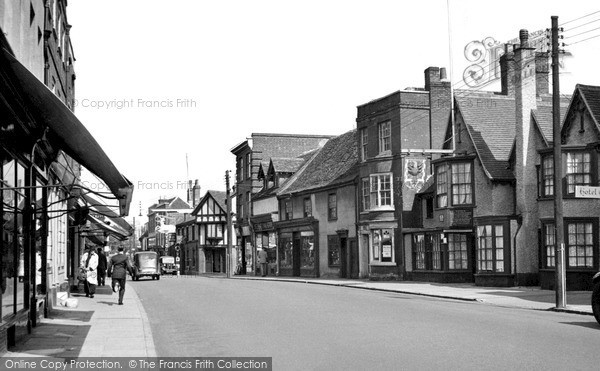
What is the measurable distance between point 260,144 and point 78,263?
30.5 meters

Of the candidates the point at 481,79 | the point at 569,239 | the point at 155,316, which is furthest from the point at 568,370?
the point at 481,79

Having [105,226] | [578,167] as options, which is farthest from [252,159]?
[578,167]

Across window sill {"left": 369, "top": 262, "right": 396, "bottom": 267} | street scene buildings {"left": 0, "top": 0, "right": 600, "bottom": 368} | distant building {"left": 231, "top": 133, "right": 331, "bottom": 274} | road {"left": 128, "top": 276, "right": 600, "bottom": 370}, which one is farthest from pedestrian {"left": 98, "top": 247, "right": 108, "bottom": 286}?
distant building {"left": 231, "top": 133, "right": 331, "bottom": 274}

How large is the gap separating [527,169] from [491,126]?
483cm

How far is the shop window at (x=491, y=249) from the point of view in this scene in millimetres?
31141

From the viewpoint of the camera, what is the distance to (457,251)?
34594 millimetres

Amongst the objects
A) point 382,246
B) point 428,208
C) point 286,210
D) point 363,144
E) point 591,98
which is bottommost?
point 382,246

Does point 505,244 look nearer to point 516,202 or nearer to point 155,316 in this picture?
point 516,202

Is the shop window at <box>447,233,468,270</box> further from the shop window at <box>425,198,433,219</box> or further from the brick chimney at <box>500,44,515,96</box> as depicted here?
the brick chimney at <box>500,44,515,96</box>

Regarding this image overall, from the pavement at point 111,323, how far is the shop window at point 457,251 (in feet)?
17.0

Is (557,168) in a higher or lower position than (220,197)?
lower

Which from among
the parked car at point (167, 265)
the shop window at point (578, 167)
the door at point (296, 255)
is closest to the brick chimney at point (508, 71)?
the shop window at point (578, 167)

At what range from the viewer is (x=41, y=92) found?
959 centimetres

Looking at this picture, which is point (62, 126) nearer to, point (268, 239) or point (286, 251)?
point (286, 251)
